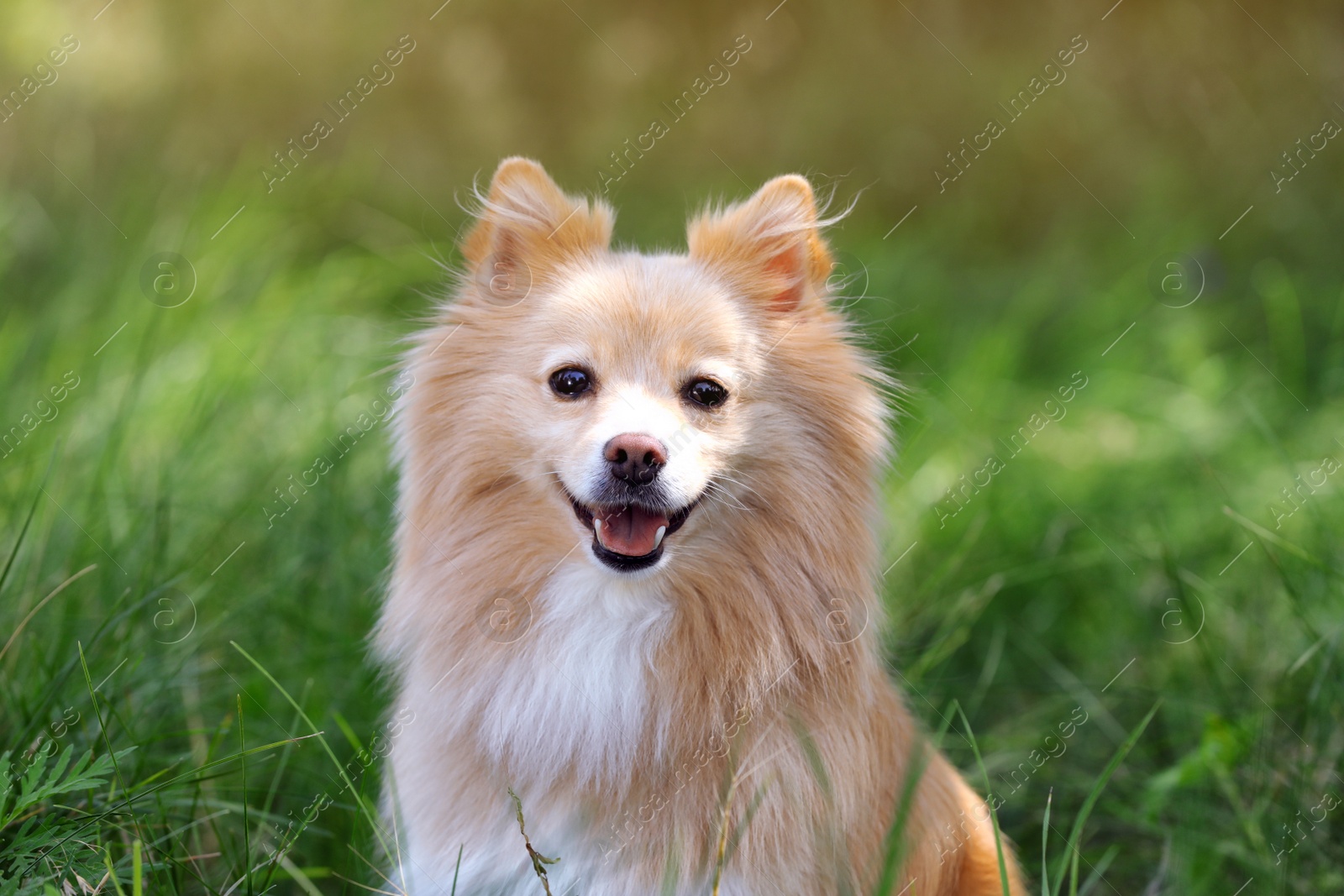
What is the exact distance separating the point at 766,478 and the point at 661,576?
1.32 ft

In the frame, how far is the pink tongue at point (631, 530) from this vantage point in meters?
2.53

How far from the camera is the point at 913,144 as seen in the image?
918cm

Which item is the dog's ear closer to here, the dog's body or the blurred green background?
the dog's body

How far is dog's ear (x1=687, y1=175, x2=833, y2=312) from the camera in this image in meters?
2.93

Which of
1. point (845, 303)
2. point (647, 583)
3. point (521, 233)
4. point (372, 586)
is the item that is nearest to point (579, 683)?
point (647, 583)

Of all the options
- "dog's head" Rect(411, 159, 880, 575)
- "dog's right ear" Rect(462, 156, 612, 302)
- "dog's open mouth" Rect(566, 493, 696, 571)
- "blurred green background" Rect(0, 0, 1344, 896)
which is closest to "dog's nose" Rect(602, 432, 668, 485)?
"dog's head" Rect(411, 159, 880, 575)

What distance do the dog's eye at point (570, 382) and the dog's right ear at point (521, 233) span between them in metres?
0.36

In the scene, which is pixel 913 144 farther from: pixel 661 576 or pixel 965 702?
pixel 661 576

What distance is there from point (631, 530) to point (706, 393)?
0.43m

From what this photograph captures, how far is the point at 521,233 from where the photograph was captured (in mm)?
2910

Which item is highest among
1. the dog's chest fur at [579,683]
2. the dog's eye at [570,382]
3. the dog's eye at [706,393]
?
the dog's eye at [706,393]

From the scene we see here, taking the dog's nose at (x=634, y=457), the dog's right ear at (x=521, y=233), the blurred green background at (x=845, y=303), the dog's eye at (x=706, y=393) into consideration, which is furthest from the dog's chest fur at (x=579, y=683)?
the dog's right ear at (x=521, y=233)

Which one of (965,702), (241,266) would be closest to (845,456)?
(965,702)

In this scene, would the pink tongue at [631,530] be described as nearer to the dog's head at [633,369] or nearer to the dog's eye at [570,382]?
the dog's head at [633,369]
